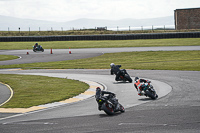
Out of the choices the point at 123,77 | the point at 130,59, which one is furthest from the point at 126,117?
the point at 130,59

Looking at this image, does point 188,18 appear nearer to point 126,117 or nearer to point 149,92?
point 149,92

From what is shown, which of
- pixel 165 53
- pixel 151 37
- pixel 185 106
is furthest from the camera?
pixel 151 37

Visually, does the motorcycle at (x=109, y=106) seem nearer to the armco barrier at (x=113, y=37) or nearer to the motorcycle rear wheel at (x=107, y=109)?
the motorcycle rear wheel at (x=107, y=109)

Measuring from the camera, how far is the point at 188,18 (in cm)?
9300

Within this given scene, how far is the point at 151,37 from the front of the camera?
67875mm

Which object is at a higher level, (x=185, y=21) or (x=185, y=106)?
(x=185, y=21)

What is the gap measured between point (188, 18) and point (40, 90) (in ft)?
254

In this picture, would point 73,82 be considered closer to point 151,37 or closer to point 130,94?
point 130,94

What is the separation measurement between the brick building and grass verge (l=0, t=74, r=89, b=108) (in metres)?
72.3

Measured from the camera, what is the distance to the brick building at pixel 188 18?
92.3 m

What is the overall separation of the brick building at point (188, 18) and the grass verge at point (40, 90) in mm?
72310

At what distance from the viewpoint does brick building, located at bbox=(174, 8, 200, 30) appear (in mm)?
92312

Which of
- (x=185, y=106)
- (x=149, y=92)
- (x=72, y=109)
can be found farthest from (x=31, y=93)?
(x=185, y=106)

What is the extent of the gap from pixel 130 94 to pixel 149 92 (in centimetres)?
230
